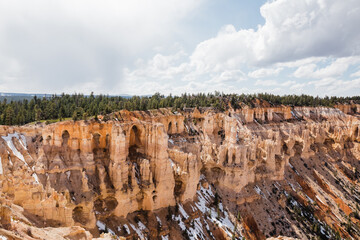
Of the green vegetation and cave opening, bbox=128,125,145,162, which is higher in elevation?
the green vegetation

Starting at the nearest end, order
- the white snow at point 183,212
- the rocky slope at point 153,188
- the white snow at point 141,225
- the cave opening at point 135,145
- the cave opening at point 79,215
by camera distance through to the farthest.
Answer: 1. the rocky slope at point 153,188
2. the cave opening at point 79,215
3. the white snow at point 141,225
4. the white snow at point 183,212
5. the cave opening at point 135,145

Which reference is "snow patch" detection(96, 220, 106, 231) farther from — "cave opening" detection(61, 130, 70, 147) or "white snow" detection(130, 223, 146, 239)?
"cave opening" detection(61, 130, 70, 147)

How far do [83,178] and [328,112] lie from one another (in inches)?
4495

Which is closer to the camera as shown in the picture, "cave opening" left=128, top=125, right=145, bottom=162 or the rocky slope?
the rocky slope

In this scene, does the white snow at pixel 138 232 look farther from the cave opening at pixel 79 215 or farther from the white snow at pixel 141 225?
the cave opening at pixel 79 215

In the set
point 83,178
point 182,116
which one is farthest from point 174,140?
point 83,178

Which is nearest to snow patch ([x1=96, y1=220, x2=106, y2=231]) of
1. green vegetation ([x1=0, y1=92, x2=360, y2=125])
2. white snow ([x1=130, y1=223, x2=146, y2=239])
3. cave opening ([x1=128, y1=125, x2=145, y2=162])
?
white snow ([x1=130, y1=223, x2=146, y2=239])

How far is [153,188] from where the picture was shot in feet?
118

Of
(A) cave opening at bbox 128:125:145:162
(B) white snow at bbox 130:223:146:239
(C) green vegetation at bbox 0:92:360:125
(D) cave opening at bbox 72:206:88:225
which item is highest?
(C) green vegetation at bbox 0:92:360:125

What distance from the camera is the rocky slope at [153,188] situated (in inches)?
965

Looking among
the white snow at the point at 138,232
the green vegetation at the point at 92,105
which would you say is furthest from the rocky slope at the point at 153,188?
the green vegetation at the point at 92,105

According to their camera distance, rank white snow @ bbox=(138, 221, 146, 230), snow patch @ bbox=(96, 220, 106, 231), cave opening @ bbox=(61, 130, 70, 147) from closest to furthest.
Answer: snow patch @ bbox=(96, 220, 106, 231) → white snow @ bbox=(138, 221, 146, 230) → cave opening @ bbox=(61, 130, 70, 147)

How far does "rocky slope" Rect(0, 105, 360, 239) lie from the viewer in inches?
965

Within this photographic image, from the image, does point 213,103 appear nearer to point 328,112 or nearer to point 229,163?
point 229,163
